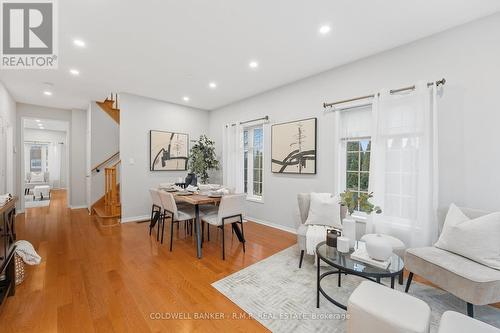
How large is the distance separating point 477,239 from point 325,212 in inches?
53.3

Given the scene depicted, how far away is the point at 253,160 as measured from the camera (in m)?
4.88

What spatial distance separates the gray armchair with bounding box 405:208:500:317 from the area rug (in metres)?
0.31

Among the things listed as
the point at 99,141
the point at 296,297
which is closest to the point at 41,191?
the point at 99,141

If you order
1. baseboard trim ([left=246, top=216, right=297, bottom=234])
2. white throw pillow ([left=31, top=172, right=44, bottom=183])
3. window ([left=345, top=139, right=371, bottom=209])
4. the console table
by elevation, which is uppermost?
window ([left=345, top=139, right=371, bottom=209])

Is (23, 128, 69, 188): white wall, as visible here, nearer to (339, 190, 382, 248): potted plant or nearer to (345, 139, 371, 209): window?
(345, 139, 371, 209): window

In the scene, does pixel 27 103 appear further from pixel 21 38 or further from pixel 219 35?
pixel 219 35

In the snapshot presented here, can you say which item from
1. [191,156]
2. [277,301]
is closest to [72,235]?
[191,156]

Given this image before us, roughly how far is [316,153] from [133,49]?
10.1 ft

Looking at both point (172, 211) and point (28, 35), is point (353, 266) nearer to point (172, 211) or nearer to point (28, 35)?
point (172, 211)

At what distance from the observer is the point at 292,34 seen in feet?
8.18

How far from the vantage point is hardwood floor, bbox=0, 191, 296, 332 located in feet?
5.53

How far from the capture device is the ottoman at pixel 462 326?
3.51 feet

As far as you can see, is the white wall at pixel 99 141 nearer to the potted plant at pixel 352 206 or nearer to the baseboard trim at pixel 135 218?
the baseboard trim at pixel 135 218

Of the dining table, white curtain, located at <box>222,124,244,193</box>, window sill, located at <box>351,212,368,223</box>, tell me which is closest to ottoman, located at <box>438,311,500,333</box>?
window sill, located at <box>351,212,368,223</box>
